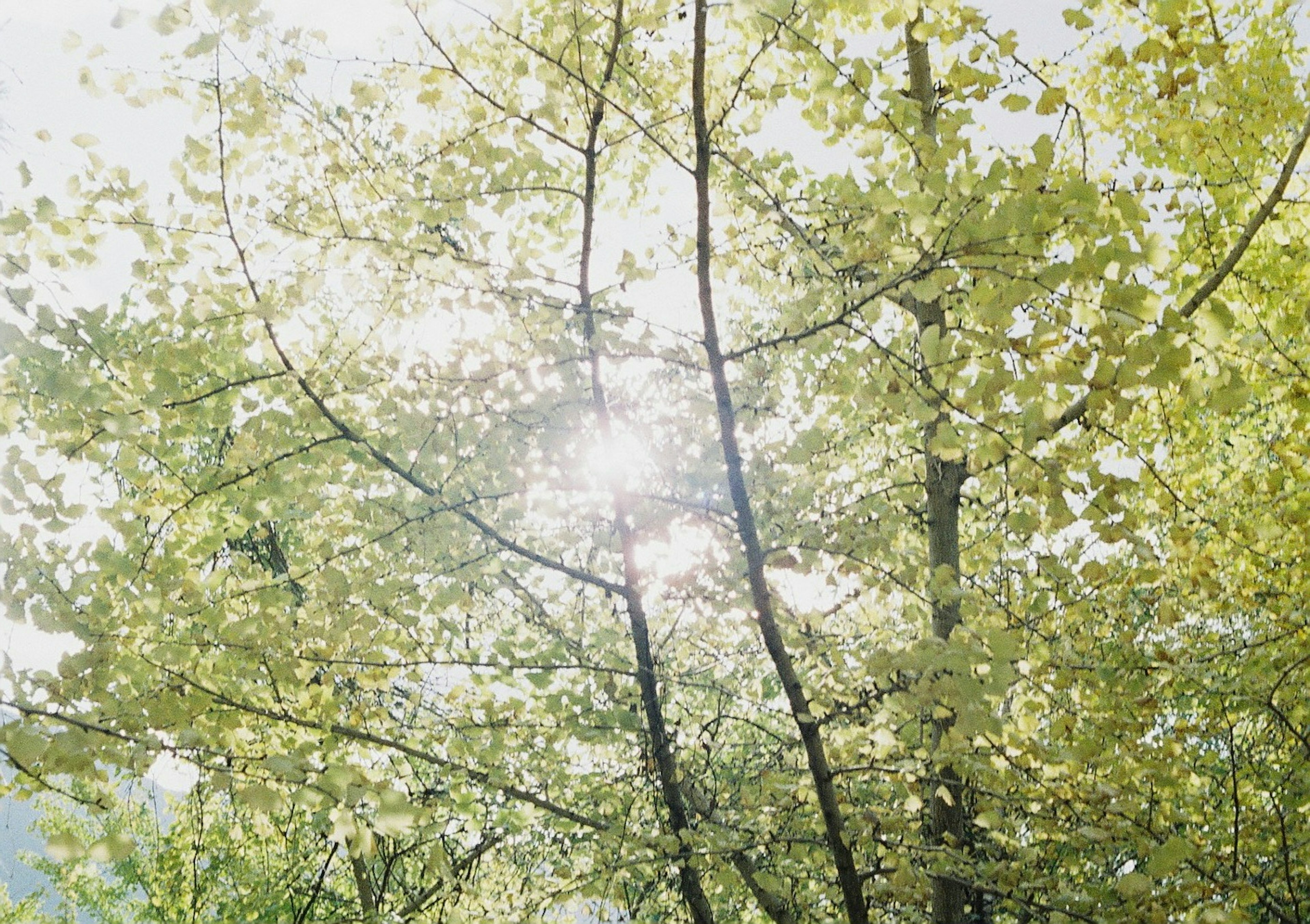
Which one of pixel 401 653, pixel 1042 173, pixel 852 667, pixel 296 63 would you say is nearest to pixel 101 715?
pixel 401 653

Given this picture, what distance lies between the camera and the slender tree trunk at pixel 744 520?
5.66 ft

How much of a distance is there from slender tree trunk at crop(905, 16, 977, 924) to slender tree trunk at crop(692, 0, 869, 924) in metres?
0.60

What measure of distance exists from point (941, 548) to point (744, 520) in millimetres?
1677

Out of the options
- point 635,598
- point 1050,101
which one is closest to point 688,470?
point 635,598

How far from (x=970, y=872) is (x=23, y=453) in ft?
10.4

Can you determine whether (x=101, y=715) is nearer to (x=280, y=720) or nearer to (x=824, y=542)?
(x=280, y=720)

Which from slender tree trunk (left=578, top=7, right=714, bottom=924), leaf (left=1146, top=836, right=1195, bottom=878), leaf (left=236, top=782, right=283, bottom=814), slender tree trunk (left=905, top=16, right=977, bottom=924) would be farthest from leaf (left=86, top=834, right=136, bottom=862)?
slender tree trunk (left=905, top=16, right=977, bottom=924)

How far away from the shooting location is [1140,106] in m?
2.74

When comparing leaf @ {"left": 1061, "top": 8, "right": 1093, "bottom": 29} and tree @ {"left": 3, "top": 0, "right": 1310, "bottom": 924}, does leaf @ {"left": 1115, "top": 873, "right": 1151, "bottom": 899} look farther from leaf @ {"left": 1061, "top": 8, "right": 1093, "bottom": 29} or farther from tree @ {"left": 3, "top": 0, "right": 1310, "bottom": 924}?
leaf @ {"left": 1061, "top": 8, "right": 1093, "bottom": 29}

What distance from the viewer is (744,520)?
216 cm

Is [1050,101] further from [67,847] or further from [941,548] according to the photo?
[67,847]

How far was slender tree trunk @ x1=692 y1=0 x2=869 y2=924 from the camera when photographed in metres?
1.72

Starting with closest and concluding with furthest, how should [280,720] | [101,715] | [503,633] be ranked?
[101,715] → [280,720] → [503,633]

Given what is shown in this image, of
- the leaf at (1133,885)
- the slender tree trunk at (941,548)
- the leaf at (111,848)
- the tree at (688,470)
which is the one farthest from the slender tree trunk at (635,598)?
the leaf at (111,848)
